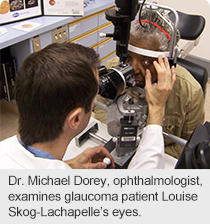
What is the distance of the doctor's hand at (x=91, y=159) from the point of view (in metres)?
1.09

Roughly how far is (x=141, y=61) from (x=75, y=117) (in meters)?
0.57

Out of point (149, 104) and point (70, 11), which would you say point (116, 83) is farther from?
point (70, 11)

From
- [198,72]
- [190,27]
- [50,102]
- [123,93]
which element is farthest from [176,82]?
[50,102]

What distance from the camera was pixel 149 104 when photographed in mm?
1171

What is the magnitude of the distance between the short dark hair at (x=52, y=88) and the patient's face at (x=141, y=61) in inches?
17.2

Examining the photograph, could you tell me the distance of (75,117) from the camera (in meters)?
0.88

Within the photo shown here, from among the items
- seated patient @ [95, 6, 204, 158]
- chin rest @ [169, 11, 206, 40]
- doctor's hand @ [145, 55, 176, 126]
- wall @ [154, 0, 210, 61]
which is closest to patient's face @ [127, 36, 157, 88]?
seated patient @ [95, 6, 204, 158]

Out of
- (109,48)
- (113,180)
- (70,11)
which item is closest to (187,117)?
(113,180)

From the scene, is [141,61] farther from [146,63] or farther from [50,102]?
[50,102]

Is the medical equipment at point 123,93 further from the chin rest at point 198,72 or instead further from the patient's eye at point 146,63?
the chin rest at point 198,72

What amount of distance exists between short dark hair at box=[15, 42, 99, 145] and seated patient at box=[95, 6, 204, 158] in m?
0.44

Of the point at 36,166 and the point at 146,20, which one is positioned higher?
the point at 146,20

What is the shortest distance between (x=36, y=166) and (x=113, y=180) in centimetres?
26

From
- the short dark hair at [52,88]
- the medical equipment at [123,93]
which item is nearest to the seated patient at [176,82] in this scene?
the medical equipment at [123,93]
